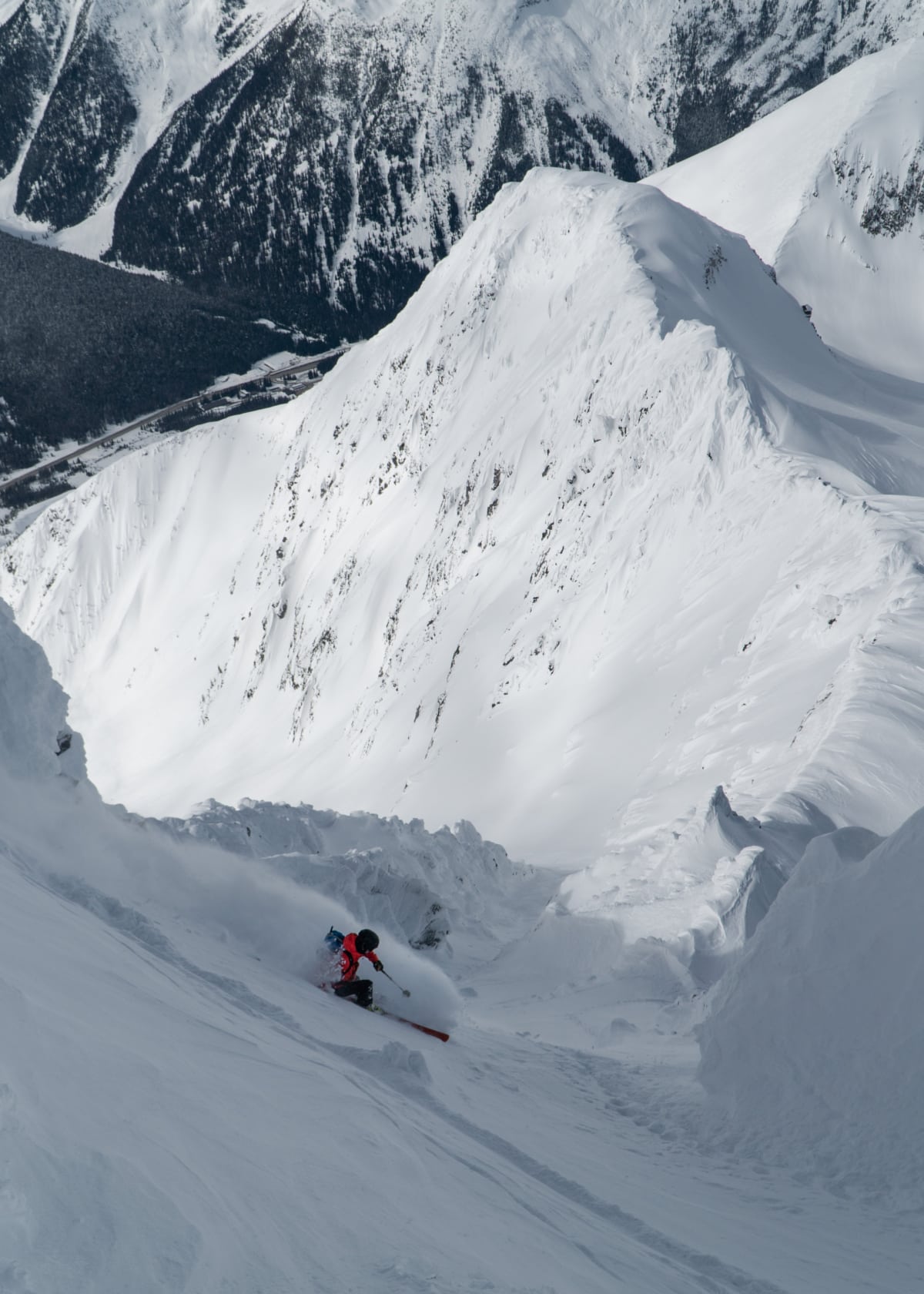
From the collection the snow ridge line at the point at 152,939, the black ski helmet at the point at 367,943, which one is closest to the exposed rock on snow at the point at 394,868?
the black ski helmet at the point at 367,943

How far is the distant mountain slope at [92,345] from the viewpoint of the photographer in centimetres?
15200

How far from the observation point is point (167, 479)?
249ft

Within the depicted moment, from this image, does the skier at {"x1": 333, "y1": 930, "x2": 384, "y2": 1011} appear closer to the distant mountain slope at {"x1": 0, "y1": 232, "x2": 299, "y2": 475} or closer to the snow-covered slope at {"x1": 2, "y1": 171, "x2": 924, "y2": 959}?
the snow-covered slope at {"x1": 2, "y1": 171, "x2": 924, "y2": 959}

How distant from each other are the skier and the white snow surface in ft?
1.87

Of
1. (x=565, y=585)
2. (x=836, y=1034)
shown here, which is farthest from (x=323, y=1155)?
(x=565, y=585)

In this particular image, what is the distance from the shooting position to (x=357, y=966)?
470 inches

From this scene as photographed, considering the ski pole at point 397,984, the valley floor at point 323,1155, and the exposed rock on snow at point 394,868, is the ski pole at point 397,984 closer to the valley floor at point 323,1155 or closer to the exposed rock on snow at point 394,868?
the valley floor at point 323,1155

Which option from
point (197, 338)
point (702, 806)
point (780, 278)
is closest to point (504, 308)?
point (780, 278)

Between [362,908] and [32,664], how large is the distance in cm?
665

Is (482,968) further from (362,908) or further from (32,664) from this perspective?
(32,664)

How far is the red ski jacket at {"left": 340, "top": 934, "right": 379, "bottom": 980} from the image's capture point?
11844 millimetres

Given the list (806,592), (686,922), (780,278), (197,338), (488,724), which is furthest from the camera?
(197,338)

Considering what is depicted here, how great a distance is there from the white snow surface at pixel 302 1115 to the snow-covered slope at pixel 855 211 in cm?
6504

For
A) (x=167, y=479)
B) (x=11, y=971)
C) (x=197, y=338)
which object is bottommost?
(x=11, y=971)
